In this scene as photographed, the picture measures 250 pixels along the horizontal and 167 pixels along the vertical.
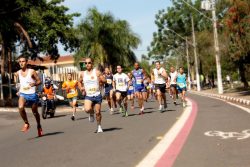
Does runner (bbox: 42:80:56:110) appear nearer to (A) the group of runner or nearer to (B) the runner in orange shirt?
(B) the runner in orange shirt

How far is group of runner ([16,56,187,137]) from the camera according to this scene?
1322 centimetres

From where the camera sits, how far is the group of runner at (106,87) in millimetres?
13219

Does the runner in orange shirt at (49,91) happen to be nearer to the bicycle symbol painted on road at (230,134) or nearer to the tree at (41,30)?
the tree at (41,30)

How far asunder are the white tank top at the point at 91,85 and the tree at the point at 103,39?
44681 mm

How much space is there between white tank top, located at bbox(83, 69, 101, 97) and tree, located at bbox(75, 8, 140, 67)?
44.7 meters

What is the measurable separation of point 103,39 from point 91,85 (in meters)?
46.0

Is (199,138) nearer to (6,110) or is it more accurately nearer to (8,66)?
(6,110)

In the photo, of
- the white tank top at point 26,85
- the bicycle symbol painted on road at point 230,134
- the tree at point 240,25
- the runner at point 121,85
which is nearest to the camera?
the bicycle symbol painted on road at point 230,134

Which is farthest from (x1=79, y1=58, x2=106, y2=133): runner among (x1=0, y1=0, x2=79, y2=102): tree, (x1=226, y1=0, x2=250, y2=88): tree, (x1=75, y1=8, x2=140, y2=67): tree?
(x1=75, y1=8, x2=140, y2=67): tree

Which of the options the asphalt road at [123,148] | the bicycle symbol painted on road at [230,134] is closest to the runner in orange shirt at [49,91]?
the asphalt road at [123,148]

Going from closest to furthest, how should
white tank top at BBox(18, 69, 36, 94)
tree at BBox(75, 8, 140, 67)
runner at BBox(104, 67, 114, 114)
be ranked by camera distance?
white tank top at BBox(18, 69, 36, 94)
runner at BBox(104, 67, 114, 114)
tree at BBox(75, 8, 140, 67)

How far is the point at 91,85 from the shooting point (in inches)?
528

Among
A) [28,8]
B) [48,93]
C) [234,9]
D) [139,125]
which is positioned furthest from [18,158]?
[28,8]

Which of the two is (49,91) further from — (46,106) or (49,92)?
(46,106)
